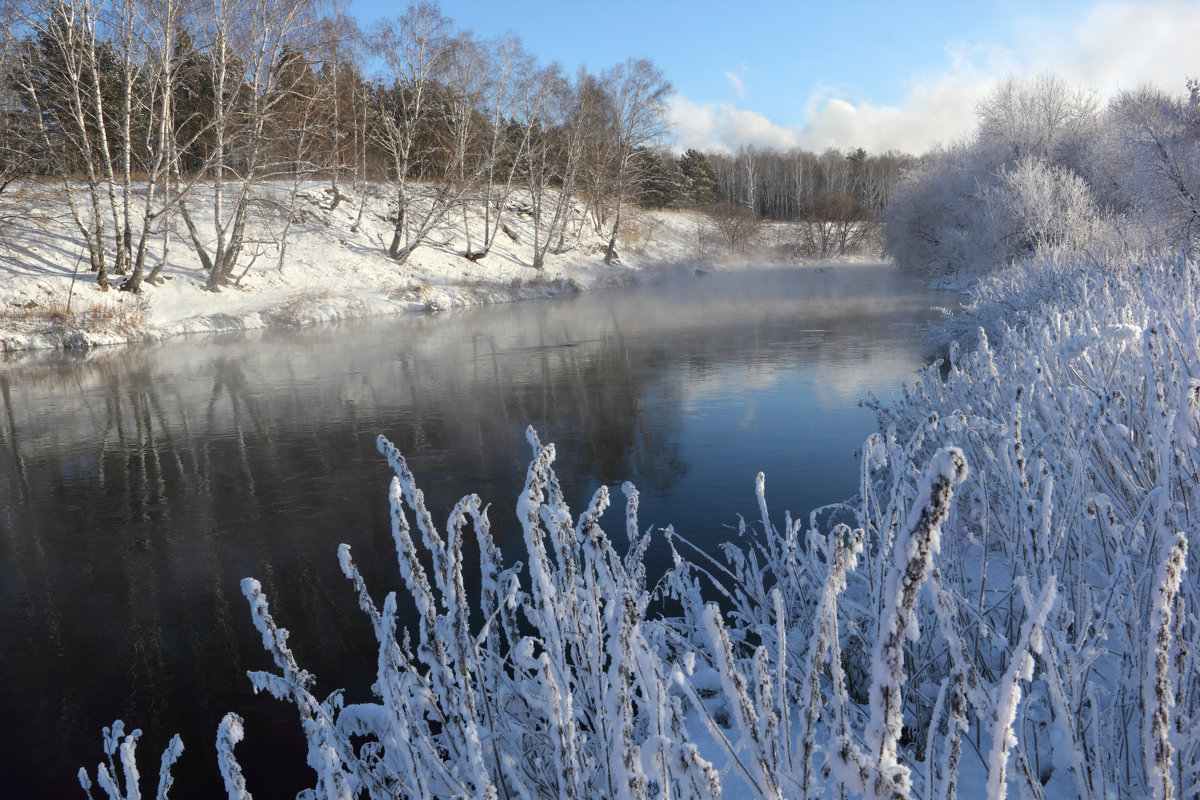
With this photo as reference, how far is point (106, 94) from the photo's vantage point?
80.5ft

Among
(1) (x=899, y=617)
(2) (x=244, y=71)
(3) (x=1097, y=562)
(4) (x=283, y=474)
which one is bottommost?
(4) (x=283, y=474)

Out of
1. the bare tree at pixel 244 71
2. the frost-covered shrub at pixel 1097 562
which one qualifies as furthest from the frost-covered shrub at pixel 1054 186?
the bare tree at pixel 244 71

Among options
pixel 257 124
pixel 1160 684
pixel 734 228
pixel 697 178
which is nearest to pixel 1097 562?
pixel 1160 684

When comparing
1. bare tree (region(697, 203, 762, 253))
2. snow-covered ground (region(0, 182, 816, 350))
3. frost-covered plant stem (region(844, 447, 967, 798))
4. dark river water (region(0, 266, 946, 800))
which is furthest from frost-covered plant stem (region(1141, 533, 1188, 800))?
bare tree (region(697, 203, 762, 253))

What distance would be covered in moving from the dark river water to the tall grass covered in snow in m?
0.91

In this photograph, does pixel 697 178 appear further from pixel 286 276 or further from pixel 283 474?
pixel 283 474

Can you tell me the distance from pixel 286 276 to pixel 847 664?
26122 mm

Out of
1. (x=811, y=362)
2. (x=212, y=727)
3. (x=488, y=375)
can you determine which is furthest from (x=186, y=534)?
(x=811, y=362)

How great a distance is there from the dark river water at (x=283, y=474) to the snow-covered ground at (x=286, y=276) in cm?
344

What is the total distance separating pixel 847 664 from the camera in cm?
344

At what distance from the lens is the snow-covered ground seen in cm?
1967

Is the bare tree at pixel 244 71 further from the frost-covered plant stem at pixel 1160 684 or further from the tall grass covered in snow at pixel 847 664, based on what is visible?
the frost-covered plant stem at pixel 1160 684

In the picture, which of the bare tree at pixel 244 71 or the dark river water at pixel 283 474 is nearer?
the dark river water at pixel 283 474

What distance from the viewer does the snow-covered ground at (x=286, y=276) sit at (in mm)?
19672
